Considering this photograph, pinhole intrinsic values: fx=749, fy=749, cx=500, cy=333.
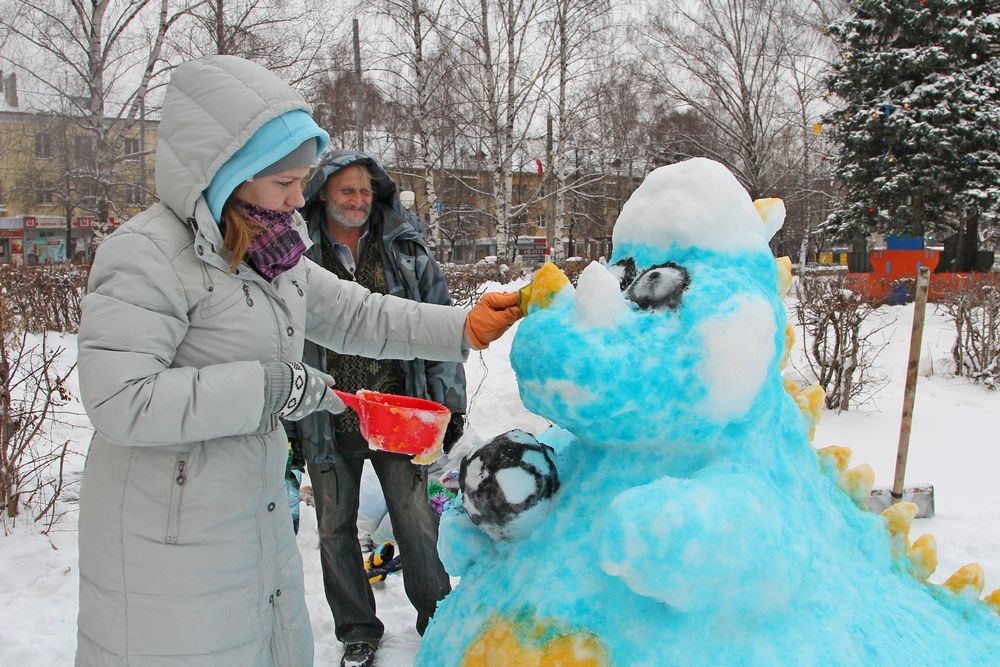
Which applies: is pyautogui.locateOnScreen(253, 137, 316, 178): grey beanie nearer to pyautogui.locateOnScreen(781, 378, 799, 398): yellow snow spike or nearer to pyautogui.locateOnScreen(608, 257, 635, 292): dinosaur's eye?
pyautogui.locateOnScreen(608, 257, 635, 292): dinosaur's eye

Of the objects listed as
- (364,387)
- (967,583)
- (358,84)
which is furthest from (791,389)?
(358,84)

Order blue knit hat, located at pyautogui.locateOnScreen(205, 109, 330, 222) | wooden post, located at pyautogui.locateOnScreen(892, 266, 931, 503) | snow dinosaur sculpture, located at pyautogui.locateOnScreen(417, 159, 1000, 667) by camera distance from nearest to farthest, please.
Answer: snow dinosaur sculpture, located at pyautogui.locateOnScreen(417, 159, 1000, 667) < blue knit hat, located at pyautogui.locateOnScreen(205, 109, 330, 222) < wooden post, located at pyautogui.locateOnScreen(892, 266, 931, 503)

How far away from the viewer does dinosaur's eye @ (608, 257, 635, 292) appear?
1513 millimetres

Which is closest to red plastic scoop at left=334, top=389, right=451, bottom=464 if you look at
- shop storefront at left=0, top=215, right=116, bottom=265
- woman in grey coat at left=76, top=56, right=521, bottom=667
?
woman in grey coat at left=76, top=56, right=521, bottom=667

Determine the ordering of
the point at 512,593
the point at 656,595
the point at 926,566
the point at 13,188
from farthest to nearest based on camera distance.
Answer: the point at 13,188, the point at 926,566, the point at 512,593, the point at 656,595

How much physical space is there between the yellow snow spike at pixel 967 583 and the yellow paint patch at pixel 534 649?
96 centimetres

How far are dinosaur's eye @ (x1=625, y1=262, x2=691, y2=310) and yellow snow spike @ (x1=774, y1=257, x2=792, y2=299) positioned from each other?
34 centimetres

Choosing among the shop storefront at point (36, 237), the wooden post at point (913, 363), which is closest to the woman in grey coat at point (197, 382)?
the wooden post at point (913, 363)

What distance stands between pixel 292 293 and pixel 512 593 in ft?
2.84

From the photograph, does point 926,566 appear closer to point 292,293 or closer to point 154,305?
point 292,293

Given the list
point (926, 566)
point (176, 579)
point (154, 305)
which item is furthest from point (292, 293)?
point (926, 566)

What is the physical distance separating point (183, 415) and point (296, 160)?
0.58m

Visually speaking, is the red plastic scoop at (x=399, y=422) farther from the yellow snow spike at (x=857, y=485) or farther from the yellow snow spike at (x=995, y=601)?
the yellow snow spike at (x=995, y=601)

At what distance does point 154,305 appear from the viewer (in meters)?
1.43
